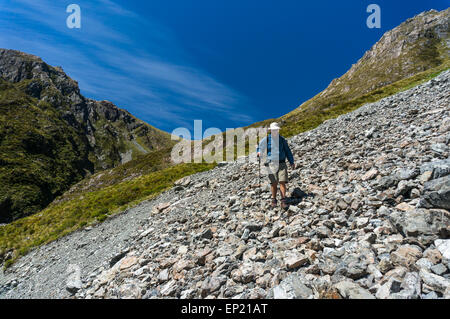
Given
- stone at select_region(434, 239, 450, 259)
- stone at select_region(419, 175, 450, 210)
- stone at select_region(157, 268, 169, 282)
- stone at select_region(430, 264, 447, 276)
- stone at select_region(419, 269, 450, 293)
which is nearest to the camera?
stone at select_region(419, 269, 450, 293)

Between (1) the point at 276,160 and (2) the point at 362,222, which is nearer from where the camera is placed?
Answer: (2) the point at 362,222

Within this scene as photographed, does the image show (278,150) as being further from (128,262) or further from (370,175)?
(128,262)

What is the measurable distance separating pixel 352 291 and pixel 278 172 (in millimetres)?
5487

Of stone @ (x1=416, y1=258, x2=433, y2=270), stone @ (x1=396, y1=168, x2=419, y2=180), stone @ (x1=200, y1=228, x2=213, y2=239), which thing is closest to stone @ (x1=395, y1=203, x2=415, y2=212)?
stone @ (x1=396, y1=168, x2=419, y2=180)

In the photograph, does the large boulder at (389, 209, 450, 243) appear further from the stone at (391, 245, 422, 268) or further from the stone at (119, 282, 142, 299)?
the stone at (119, 282, 142, 299)

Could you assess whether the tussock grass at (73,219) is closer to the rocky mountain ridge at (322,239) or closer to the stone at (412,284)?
the rocky mountain ridge at (322,239)

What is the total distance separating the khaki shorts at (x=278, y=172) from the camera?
8734 millimetres

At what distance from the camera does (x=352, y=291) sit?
12.2 feet

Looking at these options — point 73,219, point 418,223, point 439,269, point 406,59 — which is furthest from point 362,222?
point 406,59

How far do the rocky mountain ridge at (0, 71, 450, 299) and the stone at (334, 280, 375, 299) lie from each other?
0.02m

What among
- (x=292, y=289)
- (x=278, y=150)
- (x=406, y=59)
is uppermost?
(x=406, y=59)

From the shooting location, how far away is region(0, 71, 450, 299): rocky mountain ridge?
405 cm

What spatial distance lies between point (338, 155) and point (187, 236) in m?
8.71
